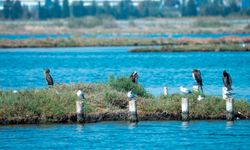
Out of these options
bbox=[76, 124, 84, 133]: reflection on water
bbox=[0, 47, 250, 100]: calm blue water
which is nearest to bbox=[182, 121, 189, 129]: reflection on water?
bbox=[76, 124, 84, 133]: reflection on water

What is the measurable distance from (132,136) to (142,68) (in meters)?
34.3

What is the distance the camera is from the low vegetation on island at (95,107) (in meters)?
31.5

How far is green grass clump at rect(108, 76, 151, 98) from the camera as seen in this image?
3441 cm

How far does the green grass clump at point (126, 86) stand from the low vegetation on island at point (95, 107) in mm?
759

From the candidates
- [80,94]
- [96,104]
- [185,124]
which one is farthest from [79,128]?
[185,124]

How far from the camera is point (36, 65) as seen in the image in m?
69.4

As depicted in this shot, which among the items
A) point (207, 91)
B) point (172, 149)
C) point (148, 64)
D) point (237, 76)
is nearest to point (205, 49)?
point (148, 64)

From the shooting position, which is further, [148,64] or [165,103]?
[148,64]

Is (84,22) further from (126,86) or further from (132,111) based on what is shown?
(132,111)

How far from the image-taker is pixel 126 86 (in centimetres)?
3475

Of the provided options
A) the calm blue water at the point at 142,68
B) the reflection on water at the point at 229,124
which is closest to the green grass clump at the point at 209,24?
the calm blue water at the point at 142,68

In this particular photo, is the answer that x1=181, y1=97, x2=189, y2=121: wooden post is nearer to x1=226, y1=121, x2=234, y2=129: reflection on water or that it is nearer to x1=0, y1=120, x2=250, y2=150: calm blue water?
x1=0, y1=120, x2=250, y2=150: calm blue water

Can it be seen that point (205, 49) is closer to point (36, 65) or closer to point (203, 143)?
point (36, 65)

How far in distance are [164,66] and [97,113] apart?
34161mm
